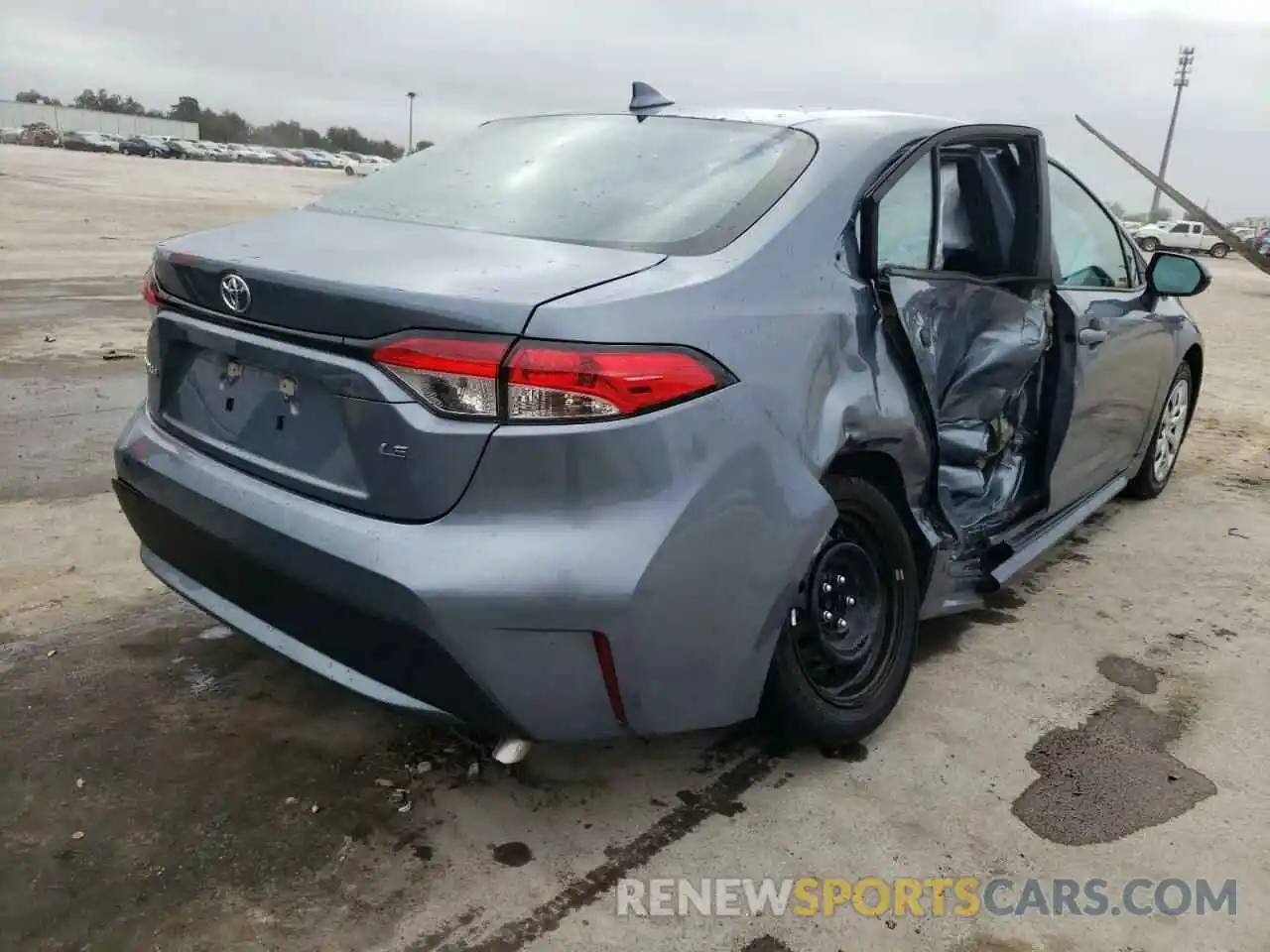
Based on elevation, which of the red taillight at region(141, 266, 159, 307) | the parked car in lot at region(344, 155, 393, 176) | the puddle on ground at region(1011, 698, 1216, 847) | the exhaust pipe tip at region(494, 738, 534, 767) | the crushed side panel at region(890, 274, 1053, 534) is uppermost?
the parked car in lot at region(344, 155, 393, 176)

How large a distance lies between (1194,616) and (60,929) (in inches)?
146

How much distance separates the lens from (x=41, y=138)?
6900 centimetres

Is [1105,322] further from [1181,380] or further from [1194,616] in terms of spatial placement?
[1181,380]

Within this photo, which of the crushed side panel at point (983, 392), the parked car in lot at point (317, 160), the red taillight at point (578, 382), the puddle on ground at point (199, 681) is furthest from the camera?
the parked car in lot at point (317, 160)

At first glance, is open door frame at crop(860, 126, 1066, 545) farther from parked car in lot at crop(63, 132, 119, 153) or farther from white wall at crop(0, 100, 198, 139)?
white wall at crop(0, 100, 198, 139)

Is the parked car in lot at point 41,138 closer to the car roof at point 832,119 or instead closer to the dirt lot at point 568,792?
the dirt lot at point 568,792

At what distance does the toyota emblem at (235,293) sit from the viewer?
227 cm

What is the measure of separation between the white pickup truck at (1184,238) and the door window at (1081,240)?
36607 mm

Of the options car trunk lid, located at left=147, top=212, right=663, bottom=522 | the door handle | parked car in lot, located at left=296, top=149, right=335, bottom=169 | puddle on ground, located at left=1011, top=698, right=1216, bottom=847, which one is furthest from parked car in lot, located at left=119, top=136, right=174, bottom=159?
puddle on ground, located at left=1011, top=698, right=1216, bottom=847

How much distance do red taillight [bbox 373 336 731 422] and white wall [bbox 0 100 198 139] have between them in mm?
93202

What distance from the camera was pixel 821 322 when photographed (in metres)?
2.43

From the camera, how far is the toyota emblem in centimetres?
227

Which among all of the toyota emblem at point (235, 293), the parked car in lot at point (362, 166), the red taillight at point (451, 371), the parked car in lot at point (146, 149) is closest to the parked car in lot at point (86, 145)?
the parked car in lot at point (146, 149)

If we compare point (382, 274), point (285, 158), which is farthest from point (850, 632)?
point (285, 158)
